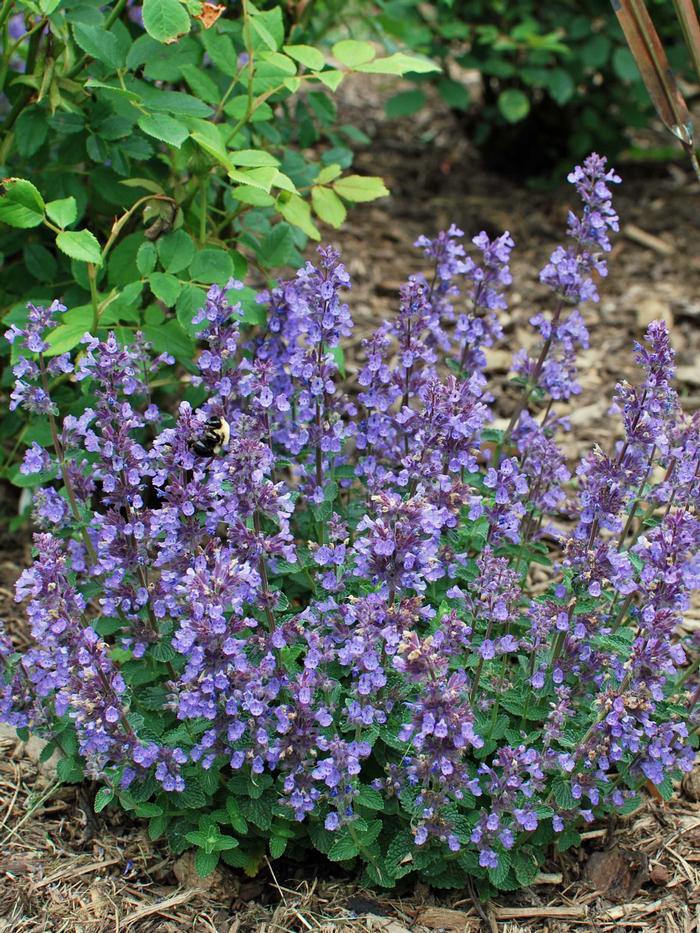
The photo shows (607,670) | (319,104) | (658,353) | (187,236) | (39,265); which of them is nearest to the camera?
(658,353)

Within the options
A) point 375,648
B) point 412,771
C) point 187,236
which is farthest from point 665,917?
point 187,236

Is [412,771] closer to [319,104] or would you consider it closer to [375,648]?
[375,648]

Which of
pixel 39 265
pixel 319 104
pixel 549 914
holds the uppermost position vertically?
pixel 319 104

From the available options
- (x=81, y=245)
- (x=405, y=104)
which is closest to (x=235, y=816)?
(x=81, y=245)

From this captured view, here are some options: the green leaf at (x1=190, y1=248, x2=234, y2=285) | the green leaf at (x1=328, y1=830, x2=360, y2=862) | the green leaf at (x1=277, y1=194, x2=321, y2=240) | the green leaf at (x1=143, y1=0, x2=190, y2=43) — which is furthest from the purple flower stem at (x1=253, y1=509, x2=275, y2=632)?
the green leaf at (x1=143, y1=0, x2=190, y2=43)

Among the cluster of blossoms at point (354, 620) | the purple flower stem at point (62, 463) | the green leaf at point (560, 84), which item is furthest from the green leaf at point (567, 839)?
the green leaf at point (560, 84)

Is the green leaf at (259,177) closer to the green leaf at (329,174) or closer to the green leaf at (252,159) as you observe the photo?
the green leaf at (252,159)

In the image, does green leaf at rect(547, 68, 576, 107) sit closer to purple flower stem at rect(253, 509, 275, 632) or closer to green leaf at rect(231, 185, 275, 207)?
green leaf at rect(231, 185, 275, 207)
